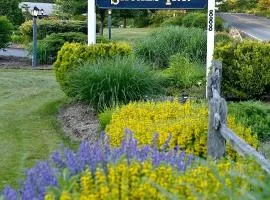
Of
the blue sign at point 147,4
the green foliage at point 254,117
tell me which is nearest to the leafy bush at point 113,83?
the green foliage at point 254,117

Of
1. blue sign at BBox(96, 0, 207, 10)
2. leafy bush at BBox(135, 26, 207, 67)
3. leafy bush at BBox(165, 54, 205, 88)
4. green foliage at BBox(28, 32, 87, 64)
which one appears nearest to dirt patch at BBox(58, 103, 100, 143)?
blue sign at BBox(96, 0, 207, 10)

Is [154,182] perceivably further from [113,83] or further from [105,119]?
[113,83]

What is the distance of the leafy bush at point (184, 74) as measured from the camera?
1301 cm

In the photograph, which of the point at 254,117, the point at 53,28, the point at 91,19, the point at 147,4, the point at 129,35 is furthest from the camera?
the point at 129,35

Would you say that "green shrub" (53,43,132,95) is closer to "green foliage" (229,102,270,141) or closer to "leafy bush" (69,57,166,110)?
"leafy bush" (69,57,166,110)

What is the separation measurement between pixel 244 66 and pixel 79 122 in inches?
134

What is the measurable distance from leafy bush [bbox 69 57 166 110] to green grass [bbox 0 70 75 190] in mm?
749

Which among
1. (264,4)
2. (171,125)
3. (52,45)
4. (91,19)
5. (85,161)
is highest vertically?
(264,4)

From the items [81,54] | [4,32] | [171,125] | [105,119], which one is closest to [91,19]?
[81,54]

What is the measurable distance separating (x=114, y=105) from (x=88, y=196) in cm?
614

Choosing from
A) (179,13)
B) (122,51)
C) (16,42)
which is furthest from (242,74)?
(179,13)

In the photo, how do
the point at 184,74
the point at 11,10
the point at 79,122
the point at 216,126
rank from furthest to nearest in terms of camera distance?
the point at 11,10, the point at 184,74, the point at 79,122, the point at 216,126

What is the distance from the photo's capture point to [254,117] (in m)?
9.31

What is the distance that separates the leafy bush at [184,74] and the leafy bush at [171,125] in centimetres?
446
